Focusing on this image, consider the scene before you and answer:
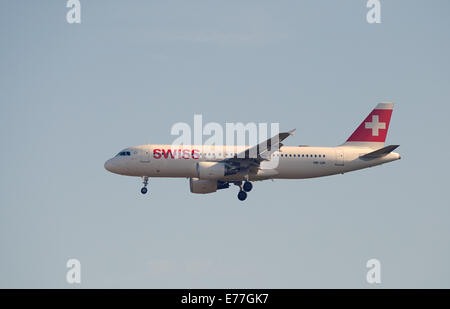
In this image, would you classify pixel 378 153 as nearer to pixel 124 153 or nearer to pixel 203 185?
pixel 203 185

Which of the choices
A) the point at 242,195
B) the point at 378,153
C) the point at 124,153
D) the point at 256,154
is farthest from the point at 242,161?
the point at 378,153

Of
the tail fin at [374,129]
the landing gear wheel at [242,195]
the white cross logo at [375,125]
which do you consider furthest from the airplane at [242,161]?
the white cross logo at [375,125]

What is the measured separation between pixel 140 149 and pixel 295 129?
51.7 feet

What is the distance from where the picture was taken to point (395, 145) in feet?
271

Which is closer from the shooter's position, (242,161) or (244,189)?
(242,161)

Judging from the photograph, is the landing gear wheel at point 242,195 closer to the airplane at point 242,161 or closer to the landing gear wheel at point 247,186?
the airplane at point 242,161

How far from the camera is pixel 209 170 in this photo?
8162 cm

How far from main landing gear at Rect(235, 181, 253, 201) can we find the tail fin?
435 inches

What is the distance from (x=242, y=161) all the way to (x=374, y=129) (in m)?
14.8

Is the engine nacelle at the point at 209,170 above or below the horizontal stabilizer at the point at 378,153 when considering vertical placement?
below

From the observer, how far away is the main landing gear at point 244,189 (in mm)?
83750
